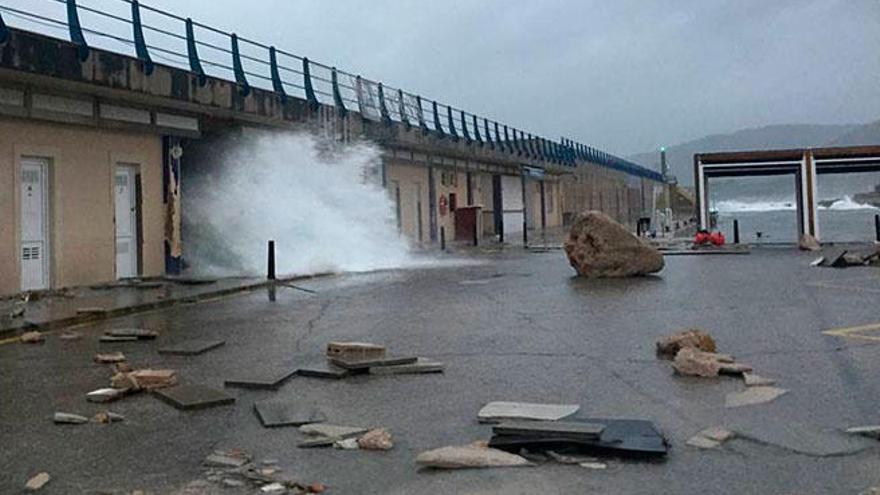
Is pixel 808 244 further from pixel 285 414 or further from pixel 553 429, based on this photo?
pixel 285 414

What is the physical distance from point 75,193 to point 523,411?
47.6 feet

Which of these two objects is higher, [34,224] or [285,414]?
[34,224]

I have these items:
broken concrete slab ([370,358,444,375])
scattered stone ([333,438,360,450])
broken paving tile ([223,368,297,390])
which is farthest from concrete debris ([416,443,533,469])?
broken concrete slab ([370,358,444,375])

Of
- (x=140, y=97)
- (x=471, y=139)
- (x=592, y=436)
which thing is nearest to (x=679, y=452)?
(x=592, y=436)

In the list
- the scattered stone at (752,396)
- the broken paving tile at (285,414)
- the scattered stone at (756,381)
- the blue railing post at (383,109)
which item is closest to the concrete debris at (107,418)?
the broken paving tile at (285,414)

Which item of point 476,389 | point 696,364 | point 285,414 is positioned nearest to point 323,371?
point 285,414

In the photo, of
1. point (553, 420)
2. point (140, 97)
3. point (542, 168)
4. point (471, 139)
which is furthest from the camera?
point (542, 168)

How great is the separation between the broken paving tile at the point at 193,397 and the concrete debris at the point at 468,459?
7.78 feet

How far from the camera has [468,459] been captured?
191 inches

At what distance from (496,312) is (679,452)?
7.34m

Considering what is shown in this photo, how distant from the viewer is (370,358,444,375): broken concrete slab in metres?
7.84

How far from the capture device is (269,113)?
881 inches

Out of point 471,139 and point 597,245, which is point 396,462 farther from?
point 471,139

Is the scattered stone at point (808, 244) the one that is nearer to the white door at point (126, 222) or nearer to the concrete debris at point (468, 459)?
the white door at point (126, 222)
